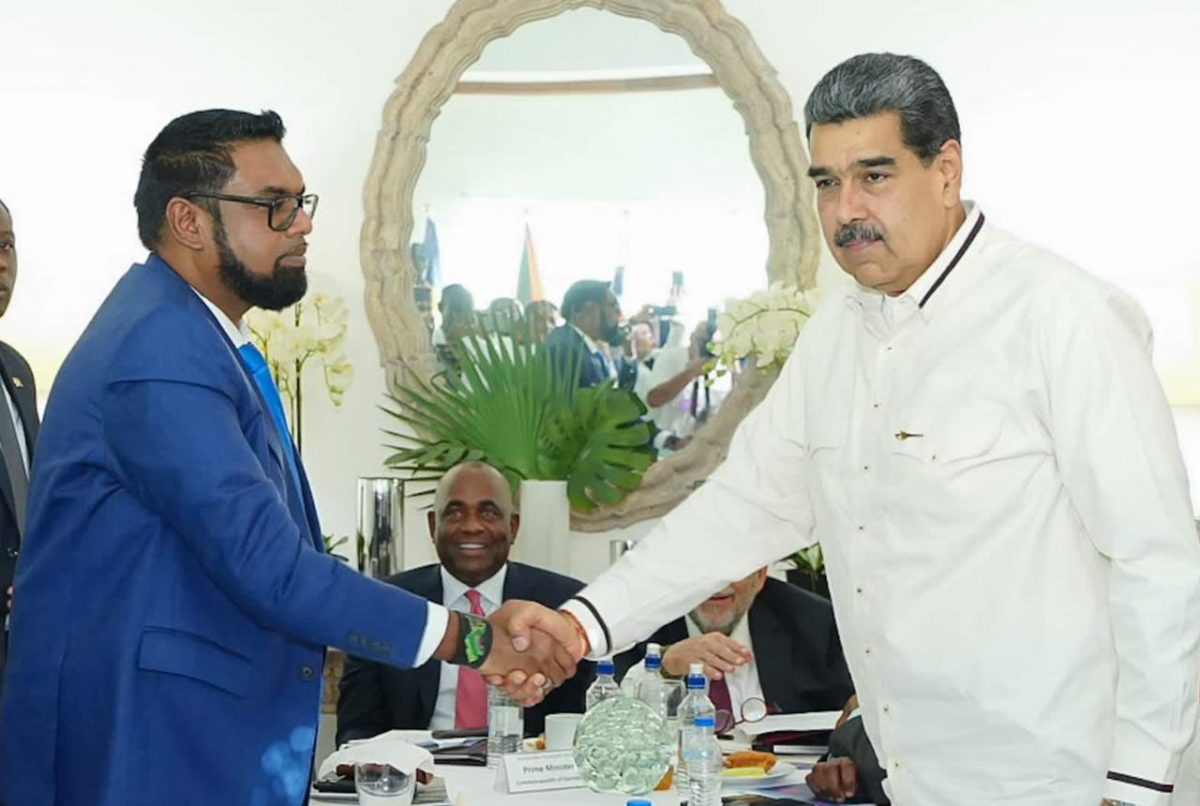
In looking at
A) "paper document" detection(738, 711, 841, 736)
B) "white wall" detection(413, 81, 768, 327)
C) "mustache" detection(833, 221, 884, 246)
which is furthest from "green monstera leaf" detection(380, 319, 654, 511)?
"mustache" detection(833, 221, 884, 246)

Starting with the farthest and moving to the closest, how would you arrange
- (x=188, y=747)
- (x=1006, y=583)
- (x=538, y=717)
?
1. (x=538, y=717)
2. (x=188, y=747)
3. (x=1006, y=583)

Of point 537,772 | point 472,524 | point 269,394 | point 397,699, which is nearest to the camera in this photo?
point 269,394

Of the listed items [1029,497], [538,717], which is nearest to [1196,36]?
[538,717]

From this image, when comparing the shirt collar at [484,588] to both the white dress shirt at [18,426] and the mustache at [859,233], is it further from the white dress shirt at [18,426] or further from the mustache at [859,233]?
the mustache at [859,233]

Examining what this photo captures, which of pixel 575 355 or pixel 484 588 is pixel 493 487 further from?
pixel 575 355

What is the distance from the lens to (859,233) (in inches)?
86.2

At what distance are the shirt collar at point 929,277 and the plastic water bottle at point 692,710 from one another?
1.03 meters

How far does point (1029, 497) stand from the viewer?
6.70 feet

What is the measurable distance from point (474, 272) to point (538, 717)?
5.55 feet

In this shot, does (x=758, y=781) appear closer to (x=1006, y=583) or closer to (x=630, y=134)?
(x=1006, y=583)

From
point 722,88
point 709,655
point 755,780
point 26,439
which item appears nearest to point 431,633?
point 755,780

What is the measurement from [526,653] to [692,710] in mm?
513

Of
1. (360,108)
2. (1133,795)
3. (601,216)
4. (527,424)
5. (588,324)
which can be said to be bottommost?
(1133,795)

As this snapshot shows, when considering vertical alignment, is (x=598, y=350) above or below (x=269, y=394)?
above
